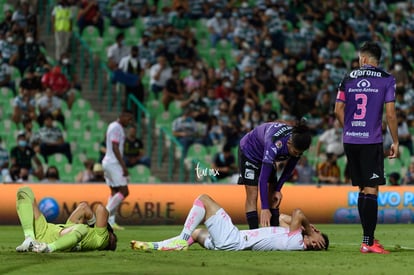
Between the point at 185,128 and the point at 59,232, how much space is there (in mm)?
14983

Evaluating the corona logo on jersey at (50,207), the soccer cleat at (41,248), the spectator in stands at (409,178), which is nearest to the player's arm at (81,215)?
the soccer cleat at (41,248)

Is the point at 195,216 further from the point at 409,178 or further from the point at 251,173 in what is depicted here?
the point at 409,178

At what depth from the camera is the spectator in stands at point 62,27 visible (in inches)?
1198

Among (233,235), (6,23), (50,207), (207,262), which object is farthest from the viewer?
(6,23)

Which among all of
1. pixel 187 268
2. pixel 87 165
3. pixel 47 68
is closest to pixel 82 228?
pixel 187 268

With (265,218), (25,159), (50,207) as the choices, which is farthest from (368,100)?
(25,159)

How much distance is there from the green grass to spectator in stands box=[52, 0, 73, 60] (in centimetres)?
1540

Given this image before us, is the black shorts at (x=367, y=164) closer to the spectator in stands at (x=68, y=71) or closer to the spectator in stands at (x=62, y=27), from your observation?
the spectator in stands at (x=68, y=71)

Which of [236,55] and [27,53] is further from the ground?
[236,55]

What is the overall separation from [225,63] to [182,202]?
8.26m

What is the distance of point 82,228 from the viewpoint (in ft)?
44.4

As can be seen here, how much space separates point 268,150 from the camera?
14.8 meters

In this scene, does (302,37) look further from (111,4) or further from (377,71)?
(377,71)

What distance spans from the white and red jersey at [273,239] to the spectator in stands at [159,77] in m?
16.0
